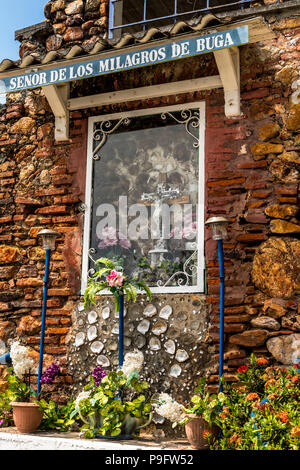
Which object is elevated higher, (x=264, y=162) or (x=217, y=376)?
(x=264, y=162)

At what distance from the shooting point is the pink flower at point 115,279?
5152 mm

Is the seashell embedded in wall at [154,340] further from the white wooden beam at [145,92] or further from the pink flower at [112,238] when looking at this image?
the white wooden beam at [145,92]

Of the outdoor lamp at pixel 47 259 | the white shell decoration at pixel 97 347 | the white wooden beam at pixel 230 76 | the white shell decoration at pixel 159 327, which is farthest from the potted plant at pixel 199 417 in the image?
the white wooden beam at pixel 230 76

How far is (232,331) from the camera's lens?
5.07m

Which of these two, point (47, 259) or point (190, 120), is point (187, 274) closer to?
point (47, 259)

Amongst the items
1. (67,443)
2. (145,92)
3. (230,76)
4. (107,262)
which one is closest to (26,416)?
(67,443)

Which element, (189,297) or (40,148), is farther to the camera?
(40,148)

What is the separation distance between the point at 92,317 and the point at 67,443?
1.32 metres

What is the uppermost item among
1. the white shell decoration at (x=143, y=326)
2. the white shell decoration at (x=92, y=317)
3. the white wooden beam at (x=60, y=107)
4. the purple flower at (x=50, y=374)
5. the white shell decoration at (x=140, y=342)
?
the white wooden beam at (x=60, y=107)

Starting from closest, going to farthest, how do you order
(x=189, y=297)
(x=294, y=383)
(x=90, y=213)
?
(x=294, y=383) < (x=189, y=297) < (x=90, y=213)

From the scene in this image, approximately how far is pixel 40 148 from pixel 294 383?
3.67 meters

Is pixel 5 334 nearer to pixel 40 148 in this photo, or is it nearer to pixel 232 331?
pixel 40 148

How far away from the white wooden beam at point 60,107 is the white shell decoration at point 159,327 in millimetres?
2190

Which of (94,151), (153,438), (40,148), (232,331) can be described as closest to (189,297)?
(232,331)
